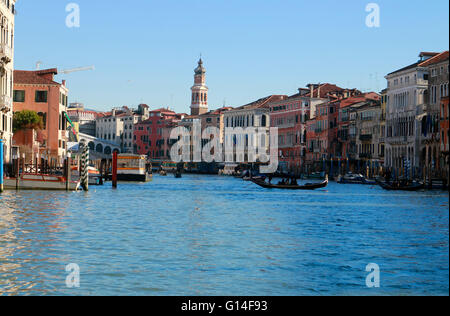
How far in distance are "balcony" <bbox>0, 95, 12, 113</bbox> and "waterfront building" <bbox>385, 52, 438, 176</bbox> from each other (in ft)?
103

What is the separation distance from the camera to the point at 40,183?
33.3 meters

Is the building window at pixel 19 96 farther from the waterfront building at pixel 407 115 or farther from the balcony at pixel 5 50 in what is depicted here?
the waterfront building at pixel 407 115

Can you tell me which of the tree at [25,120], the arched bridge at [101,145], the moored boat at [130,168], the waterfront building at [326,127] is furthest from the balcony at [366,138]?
the arched bridge at [101,145]

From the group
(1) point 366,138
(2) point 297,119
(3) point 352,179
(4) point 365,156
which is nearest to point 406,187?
(3) point 352,179

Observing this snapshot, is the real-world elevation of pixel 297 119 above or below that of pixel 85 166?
above

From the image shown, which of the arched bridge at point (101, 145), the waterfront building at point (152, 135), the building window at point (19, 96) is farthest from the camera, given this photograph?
the waterfront building at point (152, 135)

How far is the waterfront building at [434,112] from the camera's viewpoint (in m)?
51.1

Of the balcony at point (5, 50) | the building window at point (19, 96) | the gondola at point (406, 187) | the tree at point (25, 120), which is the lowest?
the gondola at point (406, 187)

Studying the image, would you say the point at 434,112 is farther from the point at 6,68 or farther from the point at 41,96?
the point at 6,68

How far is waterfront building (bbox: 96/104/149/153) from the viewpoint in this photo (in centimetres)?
13362

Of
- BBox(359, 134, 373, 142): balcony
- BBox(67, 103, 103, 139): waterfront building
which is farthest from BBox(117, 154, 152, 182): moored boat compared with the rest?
BBox(67, 103, 103, 139): waterfront building

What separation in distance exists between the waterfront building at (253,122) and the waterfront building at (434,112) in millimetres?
46456

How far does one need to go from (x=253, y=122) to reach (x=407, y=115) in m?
42.8
